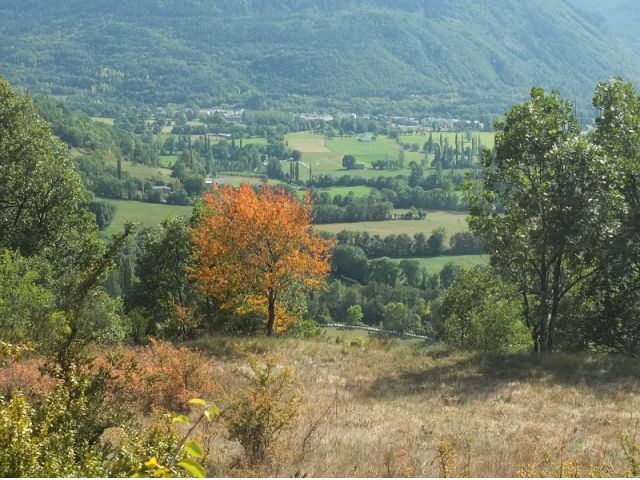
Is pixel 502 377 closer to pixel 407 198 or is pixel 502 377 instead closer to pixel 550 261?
pixel 550 261

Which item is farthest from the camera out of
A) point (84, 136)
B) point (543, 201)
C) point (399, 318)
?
point (84, 136)

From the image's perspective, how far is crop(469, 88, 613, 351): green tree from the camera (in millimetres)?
21828

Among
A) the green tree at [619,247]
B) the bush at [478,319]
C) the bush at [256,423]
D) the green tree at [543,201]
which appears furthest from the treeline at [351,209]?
the bush at [256,423]

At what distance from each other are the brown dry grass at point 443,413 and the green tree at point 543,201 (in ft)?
10.1

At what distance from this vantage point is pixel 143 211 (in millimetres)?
135500

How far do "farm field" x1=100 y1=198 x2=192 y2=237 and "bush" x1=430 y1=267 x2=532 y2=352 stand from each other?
8722cm

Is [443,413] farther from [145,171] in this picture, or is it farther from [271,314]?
[145,171]

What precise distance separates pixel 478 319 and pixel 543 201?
1735cm

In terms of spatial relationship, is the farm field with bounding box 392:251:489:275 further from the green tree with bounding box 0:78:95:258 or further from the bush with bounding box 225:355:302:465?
the bush with bounding box 225:355:302:465

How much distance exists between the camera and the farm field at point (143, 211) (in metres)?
125

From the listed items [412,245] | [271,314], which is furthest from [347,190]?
[271,314]

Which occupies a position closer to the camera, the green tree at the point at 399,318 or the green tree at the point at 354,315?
the green tree at the point at 399,318

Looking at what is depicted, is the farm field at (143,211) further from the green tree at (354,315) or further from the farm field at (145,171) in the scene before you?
the green tree at (354,315)

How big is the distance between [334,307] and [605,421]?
91.7m
